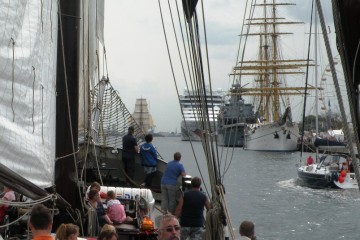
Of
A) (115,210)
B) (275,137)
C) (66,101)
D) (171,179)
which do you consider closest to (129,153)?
(171,179)

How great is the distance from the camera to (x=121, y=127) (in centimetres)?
1780

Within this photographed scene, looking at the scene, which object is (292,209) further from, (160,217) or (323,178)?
(160,217)

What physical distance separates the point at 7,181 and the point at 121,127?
1277 cm

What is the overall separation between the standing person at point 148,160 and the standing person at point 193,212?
3826mm

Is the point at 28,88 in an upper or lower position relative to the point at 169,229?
upper

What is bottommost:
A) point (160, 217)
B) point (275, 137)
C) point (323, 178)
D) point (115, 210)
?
point (323, 178)

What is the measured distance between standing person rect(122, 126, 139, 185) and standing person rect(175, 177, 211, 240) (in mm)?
4486

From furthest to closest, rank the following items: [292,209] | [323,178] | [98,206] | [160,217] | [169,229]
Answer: [323,178]
[292,209]
[98,206]
[160,217]
[169,229]

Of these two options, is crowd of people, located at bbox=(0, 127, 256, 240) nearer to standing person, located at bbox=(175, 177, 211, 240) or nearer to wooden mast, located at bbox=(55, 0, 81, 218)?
standing person, located at bbox=(175, 177, 211, 240)

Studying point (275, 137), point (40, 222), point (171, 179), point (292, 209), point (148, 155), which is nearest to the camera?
point (40, 222)

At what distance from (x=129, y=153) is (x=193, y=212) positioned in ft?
15.4

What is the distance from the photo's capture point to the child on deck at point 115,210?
998cm

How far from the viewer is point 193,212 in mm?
9547

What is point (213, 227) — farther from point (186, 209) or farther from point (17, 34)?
point (186, 209)
